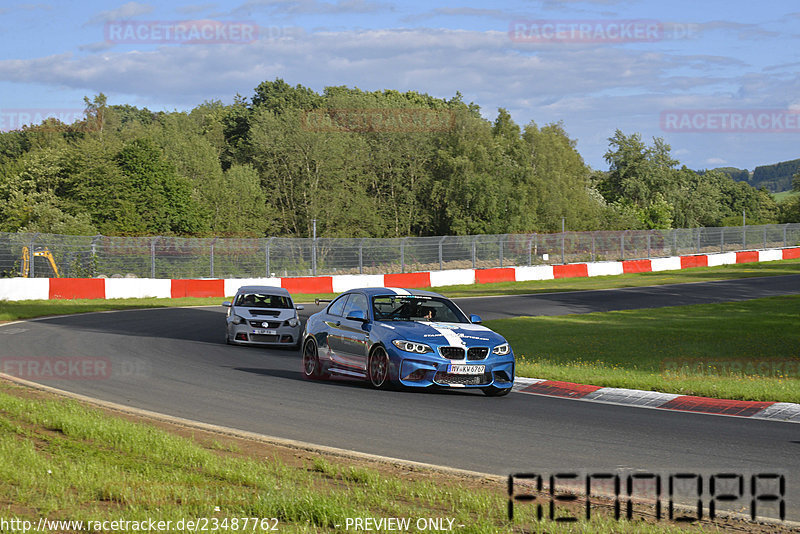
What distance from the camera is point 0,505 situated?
5.65 metres

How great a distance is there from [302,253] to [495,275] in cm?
1057

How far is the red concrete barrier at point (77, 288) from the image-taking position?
34125mm

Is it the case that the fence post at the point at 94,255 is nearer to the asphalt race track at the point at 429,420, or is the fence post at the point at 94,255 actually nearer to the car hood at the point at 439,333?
the asphalt race track at the point at 429,420

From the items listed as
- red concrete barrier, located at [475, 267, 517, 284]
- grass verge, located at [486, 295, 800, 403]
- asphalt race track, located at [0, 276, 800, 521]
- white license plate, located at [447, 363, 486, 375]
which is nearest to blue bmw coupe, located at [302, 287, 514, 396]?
white license plate, located at [447, 363, 486, 375]

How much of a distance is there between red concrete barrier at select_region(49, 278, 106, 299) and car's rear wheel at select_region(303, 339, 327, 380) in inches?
889

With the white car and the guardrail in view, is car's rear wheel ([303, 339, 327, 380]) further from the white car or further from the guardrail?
the guardrail

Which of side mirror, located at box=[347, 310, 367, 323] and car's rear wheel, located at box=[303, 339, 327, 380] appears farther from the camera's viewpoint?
car's rear wheel, located at box=[303, 339, 327, 380]

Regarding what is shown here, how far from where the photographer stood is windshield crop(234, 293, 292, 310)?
21.1 m

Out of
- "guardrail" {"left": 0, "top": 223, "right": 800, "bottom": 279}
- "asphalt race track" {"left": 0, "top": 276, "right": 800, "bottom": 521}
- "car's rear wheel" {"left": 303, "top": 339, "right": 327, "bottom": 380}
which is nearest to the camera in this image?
"asphalt race track" {"left": 0, "top": 276, "right": 800, "bottom": 521}

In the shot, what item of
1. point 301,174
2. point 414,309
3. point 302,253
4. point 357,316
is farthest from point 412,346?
point 301,174

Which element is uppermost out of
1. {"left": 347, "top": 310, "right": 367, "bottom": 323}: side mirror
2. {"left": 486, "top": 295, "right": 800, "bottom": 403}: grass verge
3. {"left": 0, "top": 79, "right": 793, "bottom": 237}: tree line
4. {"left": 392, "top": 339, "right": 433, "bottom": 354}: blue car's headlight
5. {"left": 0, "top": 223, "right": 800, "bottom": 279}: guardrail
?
{"left": 0, "top": 79, "right": 793, "bottom": 237}: tree line

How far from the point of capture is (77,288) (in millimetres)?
34469

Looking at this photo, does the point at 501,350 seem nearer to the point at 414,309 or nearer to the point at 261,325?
the point at 414,309

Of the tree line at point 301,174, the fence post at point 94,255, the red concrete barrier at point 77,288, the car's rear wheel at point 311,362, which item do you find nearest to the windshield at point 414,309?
the car's rear wheel at point 311,362
